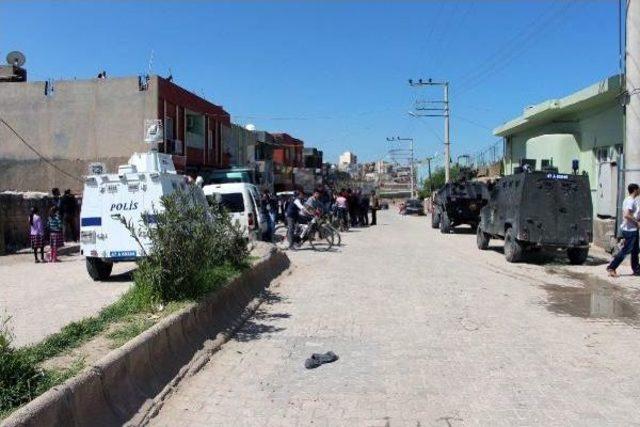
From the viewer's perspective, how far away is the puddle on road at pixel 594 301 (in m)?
9.09

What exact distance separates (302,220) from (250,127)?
35.9 meters


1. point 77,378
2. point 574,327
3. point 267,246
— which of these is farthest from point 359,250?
point 77,378

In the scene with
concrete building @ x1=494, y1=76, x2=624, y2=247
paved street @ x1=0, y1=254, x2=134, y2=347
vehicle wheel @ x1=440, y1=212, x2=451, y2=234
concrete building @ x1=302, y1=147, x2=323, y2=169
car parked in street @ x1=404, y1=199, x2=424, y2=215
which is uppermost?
concrete building @ x1=302, y1=147, x2=323, y2=169

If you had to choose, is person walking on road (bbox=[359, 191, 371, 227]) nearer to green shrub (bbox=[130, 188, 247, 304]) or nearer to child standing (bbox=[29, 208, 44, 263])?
child standing (bbox=[29, 208, 44, 263])

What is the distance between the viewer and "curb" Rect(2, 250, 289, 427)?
3979 mm

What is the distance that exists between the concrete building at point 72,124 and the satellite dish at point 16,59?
2.47 meters

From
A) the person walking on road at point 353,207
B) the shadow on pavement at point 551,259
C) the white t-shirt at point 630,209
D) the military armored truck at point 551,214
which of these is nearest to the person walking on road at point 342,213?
the person walking on road at point 353,207

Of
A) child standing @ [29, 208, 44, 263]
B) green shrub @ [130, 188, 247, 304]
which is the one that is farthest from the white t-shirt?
child standing @ [29, 208, 44, 263]

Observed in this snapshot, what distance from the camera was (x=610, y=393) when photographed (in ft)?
17.9

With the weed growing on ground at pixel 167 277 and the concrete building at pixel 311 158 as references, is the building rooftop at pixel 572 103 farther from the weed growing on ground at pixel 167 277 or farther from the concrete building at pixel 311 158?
the concrete building at pixel 311 158

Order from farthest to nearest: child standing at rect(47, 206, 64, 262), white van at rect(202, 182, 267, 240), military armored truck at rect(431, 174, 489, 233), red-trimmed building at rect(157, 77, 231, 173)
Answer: red-trimmed building at rect(157, 77, 231, 173) < military armored truck at rect(431, 174, 489, 233) < white van at rect(202, 182, 267, 240) < child standing at rect(47, 206, 64, 262)

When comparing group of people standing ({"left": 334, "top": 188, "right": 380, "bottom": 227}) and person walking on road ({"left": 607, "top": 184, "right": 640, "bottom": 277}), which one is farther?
group of people standing ({"left": 334, "top": 188, "right": 380, "bottom": 227})

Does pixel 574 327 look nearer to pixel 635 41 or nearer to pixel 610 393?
pixel 610 393

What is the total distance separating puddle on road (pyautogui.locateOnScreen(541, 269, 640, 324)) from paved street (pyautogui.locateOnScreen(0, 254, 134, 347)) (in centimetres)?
684
